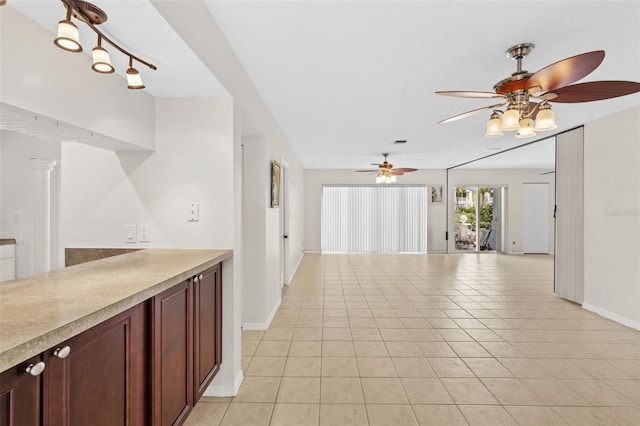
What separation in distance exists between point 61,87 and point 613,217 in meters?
5.42

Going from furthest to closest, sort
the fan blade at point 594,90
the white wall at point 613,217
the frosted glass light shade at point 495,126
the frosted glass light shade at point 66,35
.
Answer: the white wall at point 613,217 < the frosted glass light shade at point 495,126 < the fan blade at point 594,90 < the frosted glass light shade at point 66,35

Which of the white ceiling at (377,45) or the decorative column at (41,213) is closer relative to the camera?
the white ceiling at (377,45)

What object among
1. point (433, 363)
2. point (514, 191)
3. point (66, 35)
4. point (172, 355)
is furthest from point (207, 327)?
point (514, 191)

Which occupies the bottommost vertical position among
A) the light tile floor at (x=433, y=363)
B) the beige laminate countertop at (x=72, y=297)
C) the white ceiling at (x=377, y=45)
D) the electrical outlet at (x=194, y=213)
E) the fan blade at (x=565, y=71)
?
the light tile floor at (x=433, y=363)

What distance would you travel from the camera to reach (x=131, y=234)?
223 cm

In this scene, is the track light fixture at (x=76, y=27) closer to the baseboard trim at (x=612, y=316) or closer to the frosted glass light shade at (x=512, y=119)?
the frosted glass light shade at (x=512, y=119)

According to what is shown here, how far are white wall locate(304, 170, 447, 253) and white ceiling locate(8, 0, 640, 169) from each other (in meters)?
5.75

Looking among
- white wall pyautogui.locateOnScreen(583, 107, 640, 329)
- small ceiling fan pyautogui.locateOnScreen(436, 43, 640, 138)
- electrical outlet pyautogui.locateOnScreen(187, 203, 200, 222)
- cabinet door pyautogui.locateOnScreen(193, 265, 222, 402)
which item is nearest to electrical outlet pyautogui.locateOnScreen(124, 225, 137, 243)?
electrical outlet pyautogui.locateOnScreen(187, 203, 200, 222)

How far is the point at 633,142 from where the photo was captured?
3600mm

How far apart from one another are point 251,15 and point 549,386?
3.35 m

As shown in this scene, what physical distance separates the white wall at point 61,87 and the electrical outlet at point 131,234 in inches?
22.0

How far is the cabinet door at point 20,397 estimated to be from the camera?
2.28 feet

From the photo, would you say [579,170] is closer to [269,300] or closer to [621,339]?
[621,339]

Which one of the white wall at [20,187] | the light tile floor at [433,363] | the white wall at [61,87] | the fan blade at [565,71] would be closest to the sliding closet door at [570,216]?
the light tile floor at [433,363]
